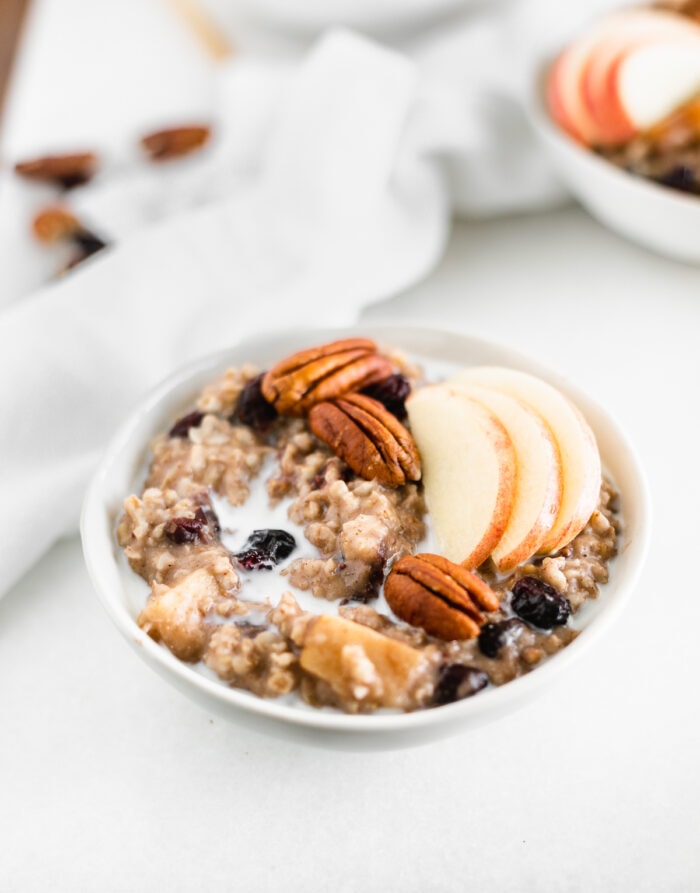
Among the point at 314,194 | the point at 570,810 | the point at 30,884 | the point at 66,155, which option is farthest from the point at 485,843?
A: the point at 66,155

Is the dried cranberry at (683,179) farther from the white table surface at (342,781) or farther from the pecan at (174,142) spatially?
the pecan at (174,142)

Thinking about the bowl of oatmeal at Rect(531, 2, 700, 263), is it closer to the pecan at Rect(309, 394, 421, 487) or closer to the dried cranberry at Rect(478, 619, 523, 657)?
the pecan at Rect(309, 394, 421, 487)

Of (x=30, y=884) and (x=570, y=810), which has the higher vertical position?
(x=570, y=810)

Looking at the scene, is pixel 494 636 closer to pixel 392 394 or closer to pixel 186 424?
pixel 392 394

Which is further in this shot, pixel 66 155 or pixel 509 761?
pixel 66 155

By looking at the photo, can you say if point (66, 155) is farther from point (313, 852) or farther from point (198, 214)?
point (313, 852)

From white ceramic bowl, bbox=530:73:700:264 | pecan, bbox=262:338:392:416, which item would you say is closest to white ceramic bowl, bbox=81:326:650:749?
pecan, bbox=262:338:392:416

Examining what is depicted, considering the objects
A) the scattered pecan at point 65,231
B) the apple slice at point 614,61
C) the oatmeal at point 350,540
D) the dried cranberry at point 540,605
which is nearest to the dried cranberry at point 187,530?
the oatmeal at point 350,540
